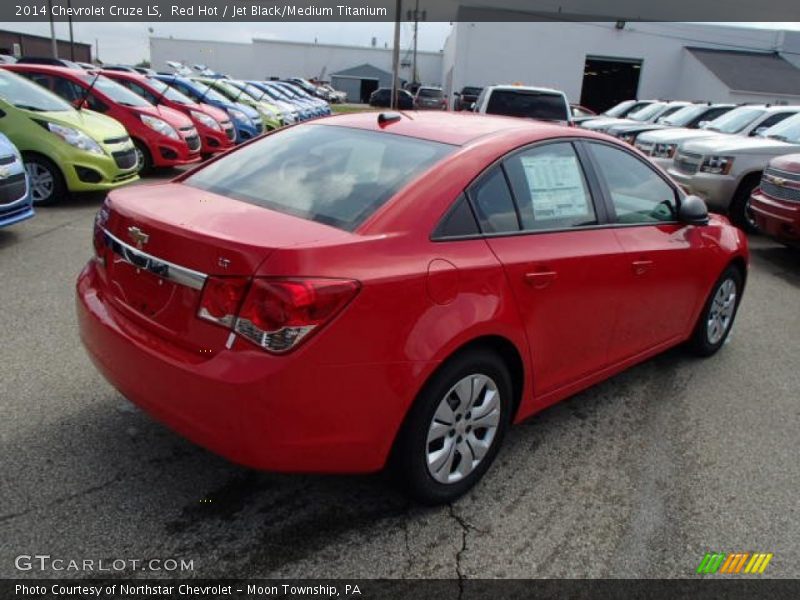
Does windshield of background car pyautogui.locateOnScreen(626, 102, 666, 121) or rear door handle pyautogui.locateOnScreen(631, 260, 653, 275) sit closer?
rear door handle pyautogui.locateOnScreen(631, 260, 653, 275)

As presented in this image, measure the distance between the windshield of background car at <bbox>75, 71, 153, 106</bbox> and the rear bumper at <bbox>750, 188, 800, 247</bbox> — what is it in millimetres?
9309

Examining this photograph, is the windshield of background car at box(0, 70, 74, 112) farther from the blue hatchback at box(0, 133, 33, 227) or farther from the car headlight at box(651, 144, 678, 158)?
the car headlight at box(651, 144, 678, 158)

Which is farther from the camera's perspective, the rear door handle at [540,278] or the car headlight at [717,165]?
the car headlight at [717,165]

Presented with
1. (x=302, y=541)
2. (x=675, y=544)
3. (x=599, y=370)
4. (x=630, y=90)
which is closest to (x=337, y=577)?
(x=302, y=541)

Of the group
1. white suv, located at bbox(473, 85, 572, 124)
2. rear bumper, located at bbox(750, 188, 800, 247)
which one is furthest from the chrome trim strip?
white suv, located at bbox(473, 85, 572, 124)

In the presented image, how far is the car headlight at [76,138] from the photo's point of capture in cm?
841

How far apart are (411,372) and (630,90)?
1901 inches

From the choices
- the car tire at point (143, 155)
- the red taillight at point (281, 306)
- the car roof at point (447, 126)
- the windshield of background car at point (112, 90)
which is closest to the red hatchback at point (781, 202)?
the car roof at point (447, 126)

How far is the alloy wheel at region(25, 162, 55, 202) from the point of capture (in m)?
8.53

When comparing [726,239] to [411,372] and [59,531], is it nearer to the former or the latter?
[411,372]

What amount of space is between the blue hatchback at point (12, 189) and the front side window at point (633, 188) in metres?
5.18

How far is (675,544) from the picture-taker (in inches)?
112

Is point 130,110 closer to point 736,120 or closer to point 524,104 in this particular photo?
point 524,104

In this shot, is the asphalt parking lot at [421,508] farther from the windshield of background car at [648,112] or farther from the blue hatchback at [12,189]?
the windshield of background car at [648,112]
